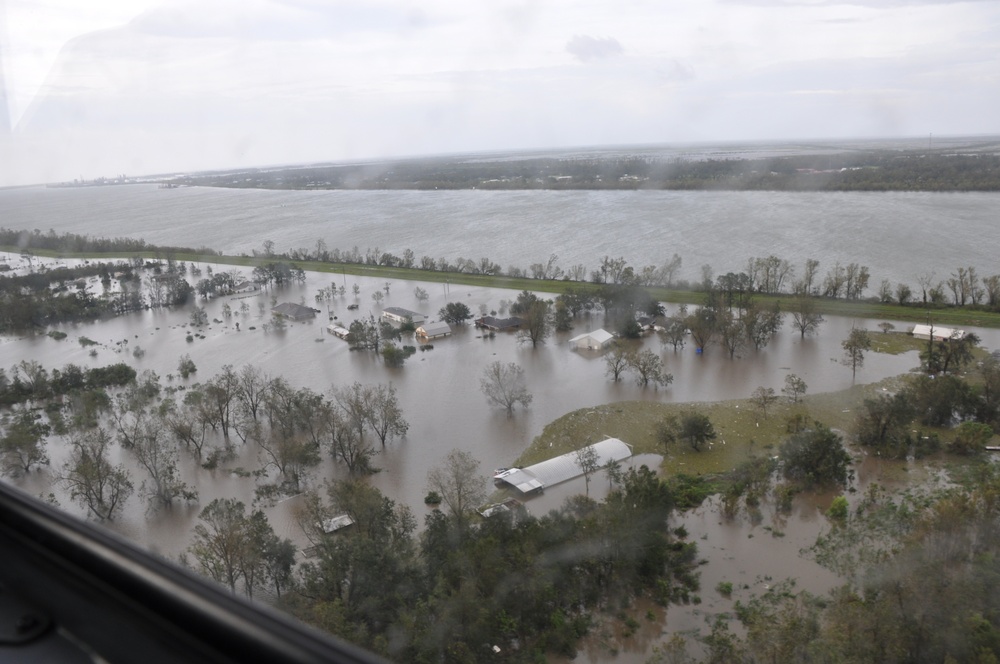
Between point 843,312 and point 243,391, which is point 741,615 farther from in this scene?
point 843,312

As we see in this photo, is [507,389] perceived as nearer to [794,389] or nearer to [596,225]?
[794,389]

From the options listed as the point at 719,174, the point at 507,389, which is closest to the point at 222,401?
the point at 507,389

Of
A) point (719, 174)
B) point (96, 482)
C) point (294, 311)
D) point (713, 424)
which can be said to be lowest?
point (713, 424)

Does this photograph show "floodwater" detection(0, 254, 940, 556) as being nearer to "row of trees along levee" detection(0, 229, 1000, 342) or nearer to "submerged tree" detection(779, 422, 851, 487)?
"row of trees along levee" detection(0, 229, 1000, 342)

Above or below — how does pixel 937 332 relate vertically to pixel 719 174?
below

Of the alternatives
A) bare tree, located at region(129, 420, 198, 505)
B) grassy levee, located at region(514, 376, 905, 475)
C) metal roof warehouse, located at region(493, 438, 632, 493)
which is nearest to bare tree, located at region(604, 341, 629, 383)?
grassy levee, located at region(514, 376, 905, 475)

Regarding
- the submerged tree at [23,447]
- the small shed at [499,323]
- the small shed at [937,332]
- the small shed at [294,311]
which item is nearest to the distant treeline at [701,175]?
the small shed at [294,311]
